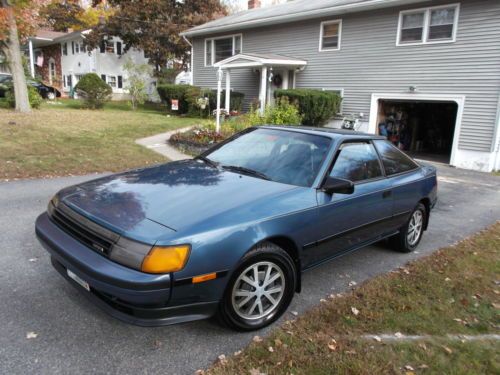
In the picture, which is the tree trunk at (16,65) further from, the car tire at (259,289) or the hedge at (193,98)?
the car tire at (259,289)

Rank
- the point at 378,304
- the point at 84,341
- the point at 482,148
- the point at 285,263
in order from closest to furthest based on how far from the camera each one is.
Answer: the point at 84,341, the point at 285,263, the point at 378,304, the point at 482,148

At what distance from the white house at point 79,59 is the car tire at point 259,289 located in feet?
100.0

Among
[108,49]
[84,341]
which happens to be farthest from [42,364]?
[108,49]

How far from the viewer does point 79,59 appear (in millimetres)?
33719

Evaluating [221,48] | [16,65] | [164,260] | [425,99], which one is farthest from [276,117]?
[221,48]

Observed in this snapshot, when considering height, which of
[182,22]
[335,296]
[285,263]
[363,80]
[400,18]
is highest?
[182,22]

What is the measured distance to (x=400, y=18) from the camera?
13836 millimetres

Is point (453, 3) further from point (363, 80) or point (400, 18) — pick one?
point (363, 80)

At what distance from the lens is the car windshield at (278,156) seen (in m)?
3.60

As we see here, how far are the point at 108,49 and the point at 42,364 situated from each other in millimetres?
34690

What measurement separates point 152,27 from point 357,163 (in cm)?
2913

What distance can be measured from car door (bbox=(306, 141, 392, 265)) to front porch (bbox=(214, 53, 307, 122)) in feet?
39.5

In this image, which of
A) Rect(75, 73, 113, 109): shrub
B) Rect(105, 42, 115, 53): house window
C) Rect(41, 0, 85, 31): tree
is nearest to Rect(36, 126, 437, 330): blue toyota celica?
Rect(75, 73, 113, 109): shrub

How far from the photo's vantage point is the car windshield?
3.60m
